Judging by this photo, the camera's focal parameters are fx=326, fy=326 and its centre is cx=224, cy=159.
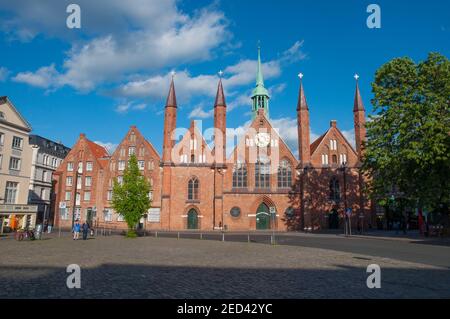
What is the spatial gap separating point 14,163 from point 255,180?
31991 millimetres

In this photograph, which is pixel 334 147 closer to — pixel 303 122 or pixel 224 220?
pixel 303 122

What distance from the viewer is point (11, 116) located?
39531mm

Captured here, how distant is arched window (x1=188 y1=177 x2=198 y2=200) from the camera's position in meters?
48.7

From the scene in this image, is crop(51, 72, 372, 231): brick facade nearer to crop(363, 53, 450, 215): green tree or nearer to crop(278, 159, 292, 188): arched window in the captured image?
crop(278, 159, 292, 188): arched window

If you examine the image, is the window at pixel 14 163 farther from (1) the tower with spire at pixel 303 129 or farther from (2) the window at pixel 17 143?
(1) the tower with spire at pixel 303 129

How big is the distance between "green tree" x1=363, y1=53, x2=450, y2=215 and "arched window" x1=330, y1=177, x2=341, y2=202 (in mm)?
16666

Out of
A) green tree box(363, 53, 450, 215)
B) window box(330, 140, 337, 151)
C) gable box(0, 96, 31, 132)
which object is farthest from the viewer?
window box(330, 140, 337, 151)

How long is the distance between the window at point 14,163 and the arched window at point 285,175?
35.1 m

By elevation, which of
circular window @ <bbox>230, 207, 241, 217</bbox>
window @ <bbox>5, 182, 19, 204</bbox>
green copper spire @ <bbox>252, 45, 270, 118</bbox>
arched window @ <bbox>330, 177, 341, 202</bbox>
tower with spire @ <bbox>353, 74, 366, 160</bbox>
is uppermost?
green copper spire @ <bbox>252, 45, 270, 118</bbox>

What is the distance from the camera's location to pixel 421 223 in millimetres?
35812

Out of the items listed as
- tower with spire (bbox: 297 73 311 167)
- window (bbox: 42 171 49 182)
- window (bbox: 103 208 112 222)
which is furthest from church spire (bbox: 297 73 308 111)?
window (bbox: 42 171 49 182)

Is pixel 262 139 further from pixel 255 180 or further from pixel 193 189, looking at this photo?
pixel 193 189
